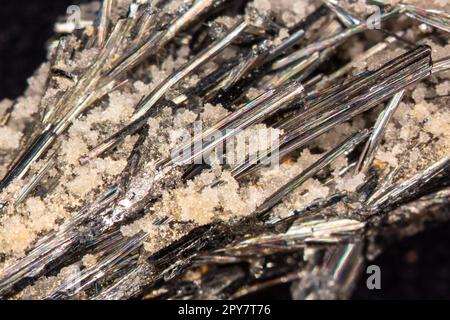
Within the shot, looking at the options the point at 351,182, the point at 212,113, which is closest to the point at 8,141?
the point at 212,113

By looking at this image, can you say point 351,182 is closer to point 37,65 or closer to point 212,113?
point 212,113

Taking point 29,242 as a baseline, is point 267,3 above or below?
above

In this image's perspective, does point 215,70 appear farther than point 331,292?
No

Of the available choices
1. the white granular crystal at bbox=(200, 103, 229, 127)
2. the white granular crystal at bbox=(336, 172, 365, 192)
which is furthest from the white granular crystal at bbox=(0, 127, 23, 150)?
the white granular crystal at bbox=(336, 172, 365, 192)

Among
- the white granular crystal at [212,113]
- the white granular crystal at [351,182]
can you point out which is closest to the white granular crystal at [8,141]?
the white granular crystal at [212,113]

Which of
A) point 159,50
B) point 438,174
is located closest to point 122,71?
point 159,50

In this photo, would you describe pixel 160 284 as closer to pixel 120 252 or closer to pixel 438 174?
pixel 120 252

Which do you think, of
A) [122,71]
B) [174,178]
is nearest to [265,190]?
[174,178]

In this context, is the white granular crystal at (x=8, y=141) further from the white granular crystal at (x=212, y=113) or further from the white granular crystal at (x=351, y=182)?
the white granular crystal at (x=351, y=182)
